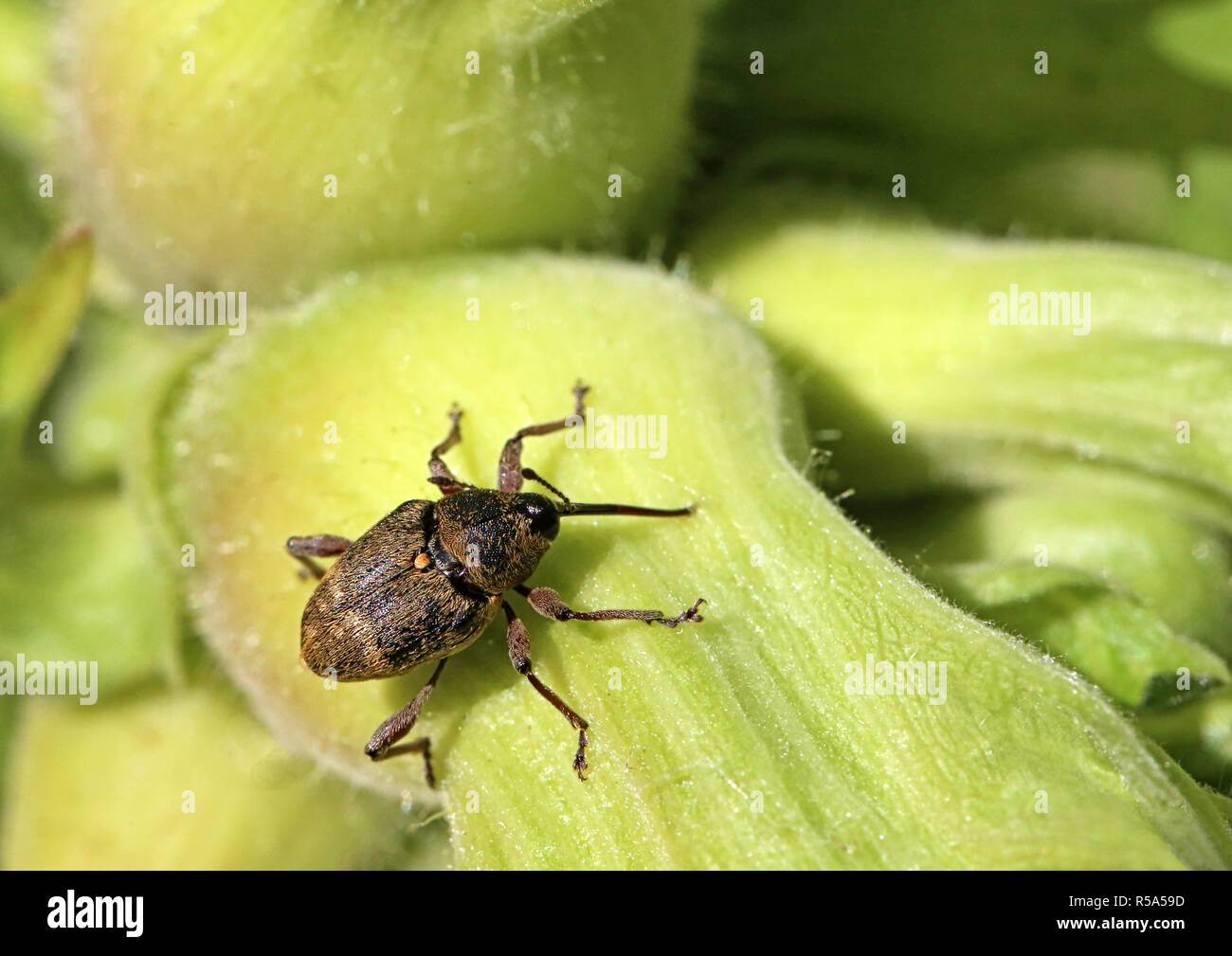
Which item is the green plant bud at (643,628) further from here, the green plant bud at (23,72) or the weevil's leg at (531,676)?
the green plant bud at (23,72)

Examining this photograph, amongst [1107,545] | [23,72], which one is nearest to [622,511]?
[1107,545]

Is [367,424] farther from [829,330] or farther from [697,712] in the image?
[829,330]

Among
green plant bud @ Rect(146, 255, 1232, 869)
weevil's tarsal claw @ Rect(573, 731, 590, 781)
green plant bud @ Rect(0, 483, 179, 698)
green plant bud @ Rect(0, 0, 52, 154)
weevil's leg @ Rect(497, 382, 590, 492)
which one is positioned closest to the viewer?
green plant bud @ Rect(146, 255, 1232, 869)

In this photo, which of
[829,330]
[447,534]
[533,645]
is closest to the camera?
[533,645]

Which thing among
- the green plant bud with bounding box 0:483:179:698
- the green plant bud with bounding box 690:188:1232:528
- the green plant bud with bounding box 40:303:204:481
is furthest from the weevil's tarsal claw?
the green plant bud with bounding box 40:303:204:481

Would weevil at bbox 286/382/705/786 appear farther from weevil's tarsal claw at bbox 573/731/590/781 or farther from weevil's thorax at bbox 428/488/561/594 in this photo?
weevil's tarsal claw at bbox 573/731/590/781

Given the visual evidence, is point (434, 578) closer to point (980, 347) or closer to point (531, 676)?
point (531, 676)

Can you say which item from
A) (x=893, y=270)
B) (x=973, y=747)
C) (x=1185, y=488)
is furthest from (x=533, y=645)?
(x=1185, y=488)
